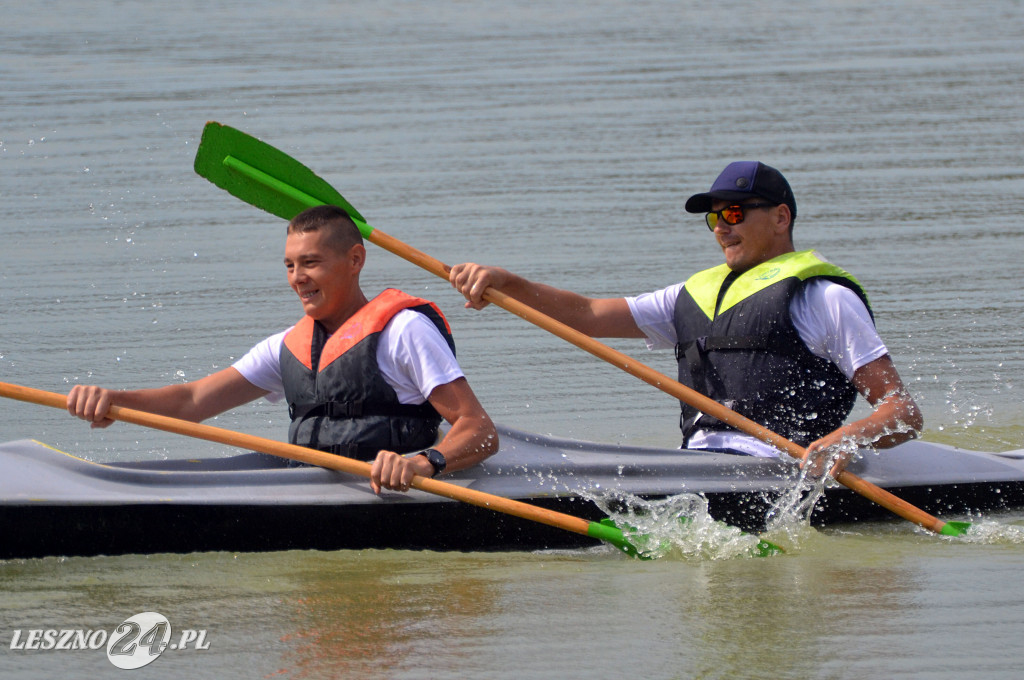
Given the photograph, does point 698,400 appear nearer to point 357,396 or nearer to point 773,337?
point 773,337

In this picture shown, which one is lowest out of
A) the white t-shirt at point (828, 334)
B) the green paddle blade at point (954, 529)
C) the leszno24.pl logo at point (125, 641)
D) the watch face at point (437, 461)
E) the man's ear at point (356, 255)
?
the green paddle blade at point (954, 529)

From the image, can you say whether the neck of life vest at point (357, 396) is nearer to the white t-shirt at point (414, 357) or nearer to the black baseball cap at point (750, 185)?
the white t-shirt at point (414, 357)

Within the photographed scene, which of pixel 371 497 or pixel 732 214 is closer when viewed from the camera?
pixel 371 497

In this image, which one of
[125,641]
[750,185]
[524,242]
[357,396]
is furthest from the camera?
[524,242]

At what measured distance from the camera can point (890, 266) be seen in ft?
27.7

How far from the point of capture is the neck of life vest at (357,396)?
4348mm

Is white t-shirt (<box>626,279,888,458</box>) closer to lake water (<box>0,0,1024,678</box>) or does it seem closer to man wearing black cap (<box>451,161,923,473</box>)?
man wearing black cap (<box>451,161,923,473</box>)

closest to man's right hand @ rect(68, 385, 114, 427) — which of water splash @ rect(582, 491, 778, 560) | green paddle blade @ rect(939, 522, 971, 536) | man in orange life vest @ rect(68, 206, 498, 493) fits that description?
man in orange life vest @ rect(68, 206, 498, 493)

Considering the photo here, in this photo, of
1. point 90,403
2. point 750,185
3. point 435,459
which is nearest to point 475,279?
point 435,459

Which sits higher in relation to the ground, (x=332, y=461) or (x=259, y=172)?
(x=259, y=172)

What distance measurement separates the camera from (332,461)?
4.24 m

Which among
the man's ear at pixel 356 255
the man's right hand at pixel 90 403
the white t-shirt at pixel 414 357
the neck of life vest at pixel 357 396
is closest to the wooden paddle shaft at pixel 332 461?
the man's right hand at pixel 90 403

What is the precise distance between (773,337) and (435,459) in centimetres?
131

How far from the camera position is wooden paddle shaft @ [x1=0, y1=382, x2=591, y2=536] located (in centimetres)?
421
